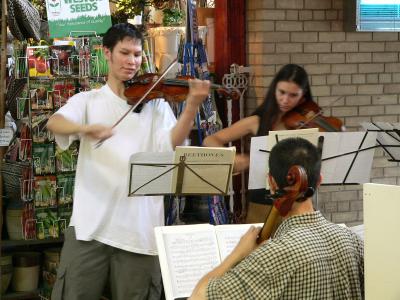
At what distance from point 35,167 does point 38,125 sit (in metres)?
0.26

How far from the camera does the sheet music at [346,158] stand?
13.3ft

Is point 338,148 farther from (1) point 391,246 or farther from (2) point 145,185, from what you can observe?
(1) point 391,246

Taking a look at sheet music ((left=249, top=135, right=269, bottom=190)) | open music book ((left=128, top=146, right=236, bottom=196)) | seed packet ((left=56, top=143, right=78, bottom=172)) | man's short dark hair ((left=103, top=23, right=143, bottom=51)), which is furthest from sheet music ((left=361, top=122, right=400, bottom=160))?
seed packet ((left=56, top=143, right=78, bottom=172))

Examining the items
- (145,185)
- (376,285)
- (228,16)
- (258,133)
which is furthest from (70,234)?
(228,16)

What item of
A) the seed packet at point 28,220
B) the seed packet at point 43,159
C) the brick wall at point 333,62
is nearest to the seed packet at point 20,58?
the seed packet at point 43,159

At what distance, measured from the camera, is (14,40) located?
5039 mm

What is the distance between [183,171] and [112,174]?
1.07ft

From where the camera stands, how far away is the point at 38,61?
4945 mm

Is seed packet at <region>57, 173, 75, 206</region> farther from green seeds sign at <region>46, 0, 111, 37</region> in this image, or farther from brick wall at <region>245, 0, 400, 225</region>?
brick wall at <region>245, 0, 400, 225</region>

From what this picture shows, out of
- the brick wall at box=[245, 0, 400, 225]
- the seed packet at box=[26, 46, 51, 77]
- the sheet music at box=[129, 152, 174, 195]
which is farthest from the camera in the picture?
the brick wall at box=[245, 0, 400, 225]

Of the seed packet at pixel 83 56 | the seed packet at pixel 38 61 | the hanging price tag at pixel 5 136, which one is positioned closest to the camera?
the hanging price tag at pixel 5 136

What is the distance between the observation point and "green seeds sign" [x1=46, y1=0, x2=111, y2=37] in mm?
4848

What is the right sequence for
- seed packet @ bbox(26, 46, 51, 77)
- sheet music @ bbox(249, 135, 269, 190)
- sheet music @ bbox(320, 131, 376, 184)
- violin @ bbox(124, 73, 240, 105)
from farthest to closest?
seed packet @ bbox(26, 46, 51, 77) → sheet music @ bbox(320, 131, 376, 184) → sheet music @ bbox(249, 135, 269, 190) → violin @ bbox(124, 73, 240, 105)

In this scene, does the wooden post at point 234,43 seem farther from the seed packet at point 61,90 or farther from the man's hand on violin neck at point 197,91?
the man's hand on violin neck at point 197,91
